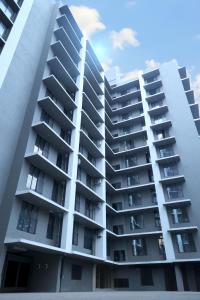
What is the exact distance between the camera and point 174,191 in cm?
3061

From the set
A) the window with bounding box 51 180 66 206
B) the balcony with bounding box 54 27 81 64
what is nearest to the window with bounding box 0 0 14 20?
the balcony with bounding box 54 27 81 64

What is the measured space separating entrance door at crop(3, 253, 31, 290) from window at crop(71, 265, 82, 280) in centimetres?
430

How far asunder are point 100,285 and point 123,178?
1456 cm

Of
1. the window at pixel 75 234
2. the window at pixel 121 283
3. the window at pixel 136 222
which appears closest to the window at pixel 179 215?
the window at pixel 136 222

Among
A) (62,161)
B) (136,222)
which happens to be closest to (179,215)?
(136,222)

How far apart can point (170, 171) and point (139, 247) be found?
10647 mm

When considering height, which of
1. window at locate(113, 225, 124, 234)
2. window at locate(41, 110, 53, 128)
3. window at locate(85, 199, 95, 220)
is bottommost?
window at locate(113, 225, 124, 234)

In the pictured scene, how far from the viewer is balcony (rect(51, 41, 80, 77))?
27.3 meters

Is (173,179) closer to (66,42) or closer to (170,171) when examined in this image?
(170,171)

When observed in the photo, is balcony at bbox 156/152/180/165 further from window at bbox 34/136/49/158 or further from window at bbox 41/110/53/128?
window at bbox 34/136/49/158

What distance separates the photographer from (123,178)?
1419 inches

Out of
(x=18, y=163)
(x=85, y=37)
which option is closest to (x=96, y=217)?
(x=18, y=163)

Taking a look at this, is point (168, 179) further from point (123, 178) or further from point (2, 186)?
point (2, 186)

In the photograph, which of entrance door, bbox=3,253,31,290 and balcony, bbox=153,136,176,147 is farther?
balcony, bbox=153,136,176,147
